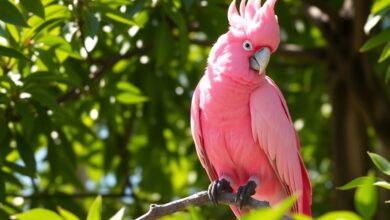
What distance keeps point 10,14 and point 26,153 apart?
3.77 ft

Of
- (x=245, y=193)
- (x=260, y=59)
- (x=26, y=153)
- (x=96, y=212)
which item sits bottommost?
(x=245, y=193)

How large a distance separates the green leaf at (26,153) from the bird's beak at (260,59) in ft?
5.16

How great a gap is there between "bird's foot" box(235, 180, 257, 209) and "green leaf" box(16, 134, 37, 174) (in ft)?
4.64

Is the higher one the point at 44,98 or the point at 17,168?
the point at 44,98

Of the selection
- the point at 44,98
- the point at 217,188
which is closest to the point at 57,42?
the point at 44,98

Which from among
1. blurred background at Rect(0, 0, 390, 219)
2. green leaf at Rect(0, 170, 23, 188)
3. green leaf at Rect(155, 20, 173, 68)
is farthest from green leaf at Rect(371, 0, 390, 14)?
green leaf at Rect(0, 170, 23, 188)

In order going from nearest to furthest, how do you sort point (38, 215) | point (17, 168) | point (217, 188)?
1. point (38, 215)
2. point (217, 188)
3. point (17, 168)

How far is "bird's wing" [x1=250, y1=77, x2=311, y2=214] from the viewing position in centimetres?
372

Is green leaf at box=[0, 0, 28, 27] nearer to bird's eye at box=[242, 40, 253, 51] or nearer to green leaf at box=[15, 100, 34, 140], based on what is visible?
green leaf at box=[15, 100, 34, 140]

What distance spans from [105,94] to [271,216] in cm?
298

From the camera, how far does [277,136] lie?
3.79m

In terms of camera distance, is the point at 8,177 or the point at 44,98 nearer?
the point at 44,98

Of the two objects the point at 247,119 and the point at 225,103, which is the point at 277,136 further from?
the point at 225,103

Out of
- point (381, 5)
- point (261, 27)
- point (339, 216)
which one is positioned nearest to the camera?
point (339, 216)
